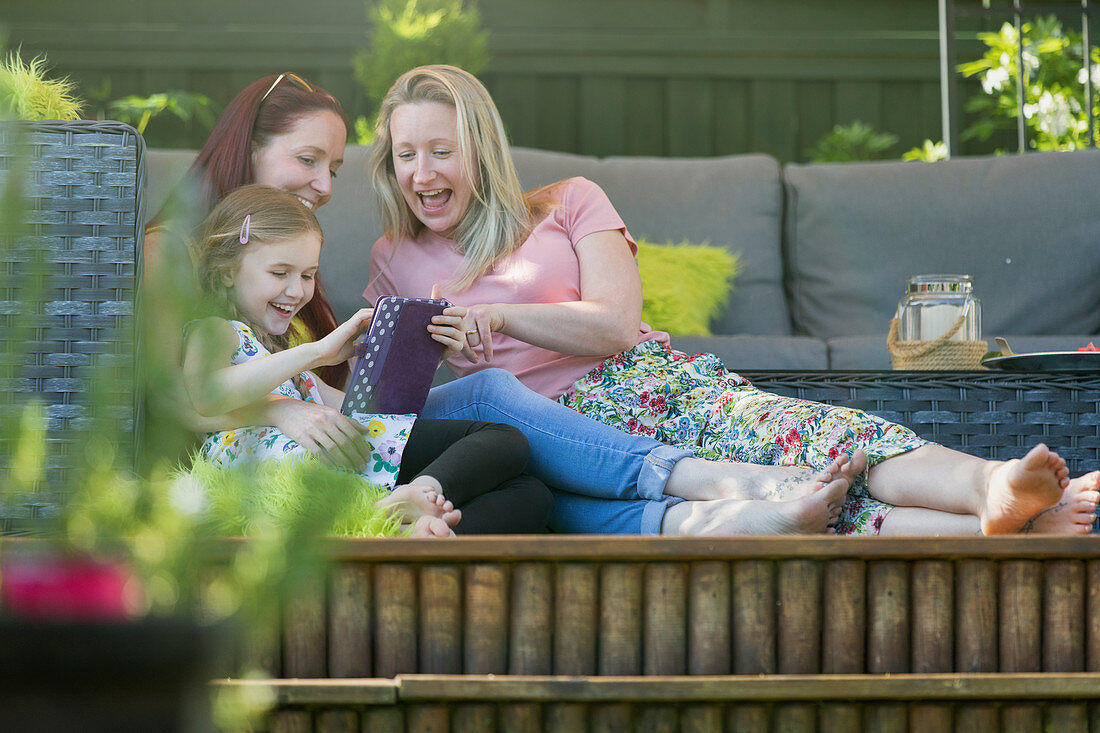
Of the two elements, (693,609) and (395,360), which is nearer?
(693,609)

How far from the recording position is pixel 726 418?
62.6 inches

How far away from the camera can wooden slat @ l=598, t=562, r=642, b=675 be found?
2.64 ft

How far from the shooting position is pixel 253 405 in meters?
1.25

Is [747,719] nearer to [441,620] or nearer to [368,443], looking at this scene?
[441,620]

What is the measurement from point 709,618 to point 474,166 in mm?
1136

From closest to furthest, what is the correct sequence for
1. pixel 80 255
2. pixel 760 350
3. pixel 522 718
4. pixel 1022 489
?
1. pixel 522 718
2. pixel 80 255
3. pixel 1022 489
4. pixel 760 350

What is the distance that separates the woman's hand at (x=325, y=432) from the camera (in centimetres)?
126

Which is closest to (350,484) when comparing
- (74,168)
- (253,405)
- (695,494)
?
(74,168)

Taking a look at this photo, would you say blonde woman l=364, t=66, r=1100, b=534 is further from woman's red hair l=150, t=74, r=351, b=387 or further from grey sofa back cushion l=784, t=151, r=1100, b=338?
grey sofa back cushion l=784, t=151, r=1100, b=338

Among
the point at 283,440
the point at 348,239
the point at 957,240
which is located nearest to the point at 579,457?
the point at 283,440

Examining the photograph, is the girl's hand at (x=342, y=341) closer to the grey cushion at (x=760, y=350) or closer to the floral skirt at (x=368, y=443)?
the floral skirt at (x=368, y=443)

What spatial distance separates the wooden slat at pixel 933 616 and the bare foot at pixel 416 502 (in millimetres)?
550

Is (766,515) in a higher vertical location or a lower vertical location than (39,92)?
lower

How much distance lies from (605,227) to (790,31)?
4.01 meters
